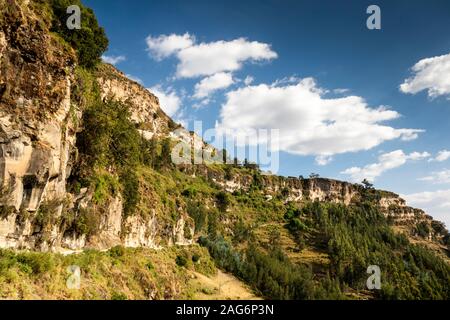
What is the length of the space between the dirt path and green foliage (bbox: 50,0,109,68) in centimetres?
3747

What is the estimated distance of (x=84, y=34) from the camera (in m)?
38.6

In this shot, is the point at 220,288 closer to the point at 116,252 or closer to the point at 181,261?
the point at 181,261

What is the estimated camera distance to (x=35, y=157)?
25391mm

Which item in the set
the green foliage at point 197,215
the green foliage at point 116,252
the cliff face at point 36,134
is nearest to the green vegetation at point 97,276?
the green foliage at point 116,252

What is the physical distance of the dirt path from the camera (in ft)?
→ 186

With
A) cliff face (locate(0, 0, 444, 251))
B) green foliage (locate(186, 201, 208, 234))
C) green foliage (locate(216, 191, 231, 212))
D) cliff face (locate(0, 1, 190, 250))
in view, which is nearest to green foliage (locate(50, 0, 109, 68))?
cliff face (locate(0, 0, 444, 251))

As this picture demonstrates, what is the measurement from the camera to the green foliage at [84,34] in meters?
35.4

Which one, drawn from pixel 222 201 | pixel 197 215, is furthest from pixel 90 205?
pixel 222 201

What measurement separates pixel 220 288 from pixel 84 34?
48.9m

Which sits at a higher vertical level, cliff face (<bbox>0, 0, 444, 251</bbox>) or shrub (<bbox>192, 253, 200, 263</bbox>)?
cliff face (<bbox>0, 0, 444, 251</bbox>)

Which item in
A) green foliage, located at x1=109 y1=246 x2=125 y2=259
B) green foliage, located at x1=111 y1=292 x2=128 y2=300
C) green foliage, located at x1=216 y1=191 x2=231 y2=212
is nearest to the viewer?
green foliage, located at x1=111 y1=292 x2=128 y2=300

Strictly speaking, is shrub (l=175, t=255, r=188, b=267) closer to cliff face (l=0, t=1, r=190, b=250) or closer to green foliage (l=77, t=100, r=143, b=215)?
green foliage (l=77, t=100, r=143, b=215)
